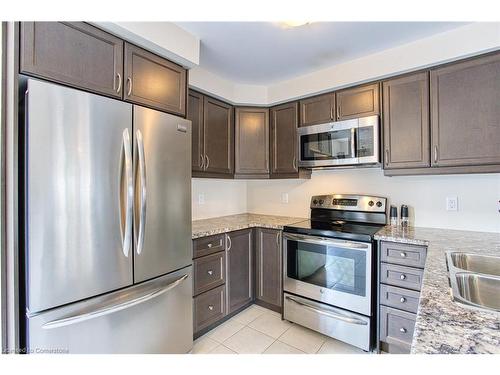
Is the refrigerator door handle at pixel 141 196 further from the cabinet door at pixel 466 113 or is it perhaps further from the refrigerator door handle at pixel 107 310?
the cabinet door at pixel 466 113

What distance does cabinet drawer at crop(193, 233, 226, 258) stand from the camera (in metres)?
1.98

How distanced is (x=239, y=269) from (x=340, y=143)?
60.2 inches

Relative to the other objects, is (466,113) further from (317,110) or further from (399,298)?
(399,298)

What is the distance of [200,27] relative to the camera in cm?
171

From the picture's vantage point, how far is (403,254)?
1.74 meters

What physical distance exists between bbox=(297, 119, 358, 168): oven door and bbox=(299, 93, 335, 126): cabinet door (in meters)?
0.07

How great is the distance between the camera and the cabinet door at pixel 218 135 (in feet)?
7.80

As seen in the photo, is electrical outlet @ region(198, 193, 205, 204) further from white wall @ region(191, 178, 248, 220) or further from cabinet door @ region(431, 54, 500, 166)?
cabinet door @ region(431, 54, 500, 166)

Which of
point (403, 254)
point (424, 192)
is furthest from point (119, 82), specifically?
point (424, 192)

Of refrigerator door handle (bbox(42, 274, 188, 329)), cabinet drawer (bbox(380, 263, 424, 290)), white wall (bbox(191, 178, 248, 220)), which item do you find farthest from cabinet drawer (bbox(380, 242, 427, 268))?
white wall (bbox(191, 178, 248, 220))

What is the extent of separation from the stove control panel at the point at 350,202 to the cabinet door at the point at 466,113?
0.60 meters

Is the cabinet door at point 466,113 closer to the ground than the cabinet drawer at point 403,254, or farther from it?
farther from it

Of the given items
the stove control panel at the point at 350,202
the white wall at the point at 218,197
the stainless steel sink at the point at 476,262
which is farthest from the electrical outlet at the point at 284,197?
the stainless steel sink at the point at 476,262
